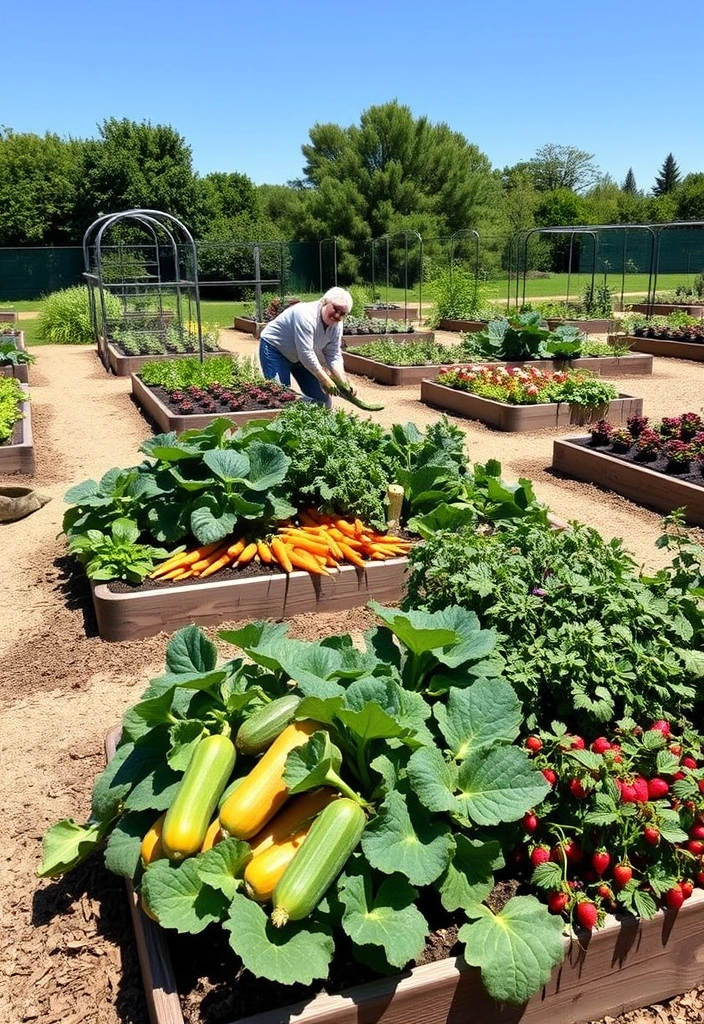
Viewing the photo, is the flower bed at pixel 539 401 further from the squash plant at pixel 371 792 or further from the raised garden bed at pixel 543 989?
the raised garden bed at pixel 543 989

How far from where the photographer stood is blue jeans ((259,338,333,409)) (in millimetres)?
7938

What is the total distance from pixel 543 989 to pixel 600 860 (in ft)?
1.14

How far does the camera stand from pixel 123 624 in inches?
171

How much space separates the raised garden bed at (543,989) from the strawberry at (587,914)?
0.12 feet

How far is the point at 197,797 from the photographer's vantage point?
2125 millimetres

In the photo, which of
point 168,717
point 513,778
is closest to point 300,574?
point 168,717

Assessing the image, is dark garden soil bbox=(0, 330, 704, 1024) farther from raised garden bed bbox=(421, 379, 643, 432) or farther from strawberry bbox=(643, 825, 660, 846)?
raised garden bed bbox=(421, 379, 643, 432)

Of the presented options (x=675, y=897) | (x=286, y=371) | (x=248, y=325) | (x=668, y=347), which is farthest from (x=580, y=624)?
(x=248, y=325)

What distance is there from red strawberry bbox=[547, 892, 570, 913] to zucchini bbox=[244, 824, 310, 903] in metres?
0.66

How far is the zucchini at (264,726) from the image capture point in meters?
2.30

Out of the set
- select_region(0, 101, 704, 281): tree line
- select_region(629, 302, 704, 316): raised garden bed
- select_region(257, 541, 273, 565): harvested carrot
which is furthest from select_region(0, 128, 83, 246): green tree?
select_region(257, 541, 273, 565): harvested carrot

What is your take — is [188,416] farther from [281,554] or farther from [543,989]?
[543,989]

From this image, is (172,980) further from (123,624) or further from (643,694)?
(123,624)

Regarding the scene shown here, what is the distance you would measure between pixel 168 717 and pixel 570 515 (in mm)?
4693
